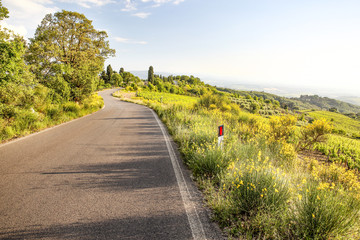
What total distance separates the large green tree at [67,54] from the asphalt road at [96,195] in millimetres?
8063

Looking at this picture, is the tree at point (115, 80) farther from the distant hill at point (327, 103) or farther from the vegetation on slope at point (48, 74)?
the distant hill at point (327, 103)

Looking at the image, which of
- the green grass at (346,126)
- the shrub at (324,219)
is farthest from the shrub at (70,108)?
the green grass at (346,126)

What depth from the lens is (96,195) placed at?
3.06 metres

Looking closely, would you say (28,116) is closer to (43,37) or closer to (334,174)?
(43,37)

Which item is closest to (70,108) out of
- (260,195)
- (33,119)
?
(33,119)

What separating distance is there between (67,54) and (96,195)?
621 inches

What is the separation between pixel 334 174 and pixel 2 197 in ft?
28.2

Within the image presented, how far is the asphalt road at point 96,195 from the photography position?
228cm

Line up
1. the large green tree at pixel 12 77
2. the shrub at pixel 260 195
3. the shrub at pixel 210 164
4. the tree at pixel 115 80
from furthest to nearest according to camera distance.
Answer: the tree at pixel 115 80 → the large green tree at pixel 12 77 → the shrub at pixel 210 164 → the shrub at pixel 260 195

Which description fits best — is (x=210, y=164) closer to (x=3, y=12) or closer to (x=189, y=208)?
(x=189, y=208)

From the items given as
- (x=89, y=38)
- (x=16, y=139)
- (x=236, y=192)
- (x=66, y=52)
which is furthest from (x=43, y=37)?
(x=236, y=192)

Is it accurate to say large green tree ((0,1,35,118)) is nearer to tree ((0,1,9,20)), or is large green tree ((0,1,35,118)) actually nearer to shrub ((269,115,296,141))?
tree ((0,1,9,20))

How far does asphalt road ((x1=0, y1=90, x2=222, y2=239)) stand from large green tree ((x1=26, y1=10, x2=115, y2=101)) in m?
8.06

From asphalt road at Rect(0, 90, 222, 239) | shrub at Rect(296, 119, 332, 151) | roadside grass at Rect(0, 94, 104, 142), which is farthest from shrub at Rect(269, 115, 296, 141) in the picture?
roadside grass at Rect(0, 94, 104, 142)
